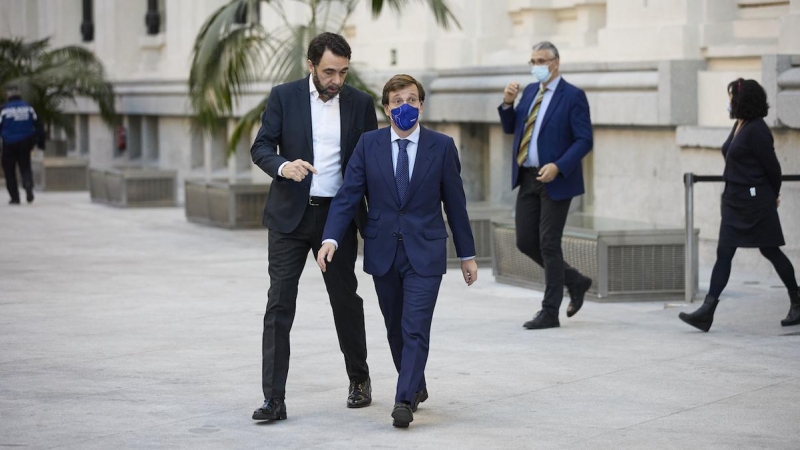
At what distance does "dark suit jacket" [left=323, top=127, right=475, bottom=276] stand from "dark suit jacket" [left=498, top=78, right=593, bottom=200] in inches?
111

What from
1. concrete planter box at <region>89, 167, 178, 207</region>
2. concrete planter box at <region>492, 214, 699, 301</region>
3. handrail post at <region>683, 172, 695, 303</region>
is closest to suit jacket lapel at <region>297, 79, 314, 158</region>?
handrail post at <region>683, 172, 695, 303</region>

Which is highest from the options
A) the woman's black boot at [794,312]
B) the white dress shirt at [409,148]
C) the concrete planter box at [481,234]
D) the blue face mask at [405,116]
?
the blue face mask at [405,116]

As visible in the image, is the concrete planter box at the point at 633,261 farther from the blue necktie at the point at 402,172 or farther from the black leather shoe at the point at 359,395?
the blue necktie at the point at 402,172

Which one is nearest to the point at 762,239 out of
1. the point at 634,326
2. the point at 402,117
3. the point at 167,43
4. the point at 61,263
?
the point at 634,326

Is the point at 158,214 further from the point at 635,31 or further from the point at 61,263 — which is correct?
the point at 635,31

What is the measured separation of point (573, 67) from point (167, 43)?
1645cm

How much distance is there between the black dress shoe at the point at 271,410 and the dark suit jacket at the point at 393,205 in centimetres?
75

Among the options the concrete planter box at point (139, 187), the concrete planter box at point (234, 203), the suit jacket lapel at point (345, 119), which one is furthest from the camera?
the concrete planter box at point (139, 187)

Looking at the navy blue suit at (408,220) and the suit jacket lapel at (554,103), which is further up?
the suit jacket lapel at (554,103)

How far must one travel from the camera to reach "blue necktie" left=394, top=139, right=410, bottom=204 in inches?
266

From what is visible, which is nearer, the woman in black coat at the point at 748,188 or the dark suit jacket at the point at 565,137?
the woman in black coat at the point at 748,188

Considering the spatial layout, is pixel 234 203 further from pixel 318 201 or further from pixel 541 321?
pixel 318 201

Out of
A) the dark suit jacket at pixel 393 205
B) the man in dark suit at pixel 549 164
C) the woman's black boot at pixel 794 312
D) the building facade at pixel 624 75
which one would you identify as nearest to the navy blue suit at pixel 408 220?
the dark suit jacket at pixel 393 205

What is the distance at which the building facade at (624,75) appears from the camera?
41.9 ft
